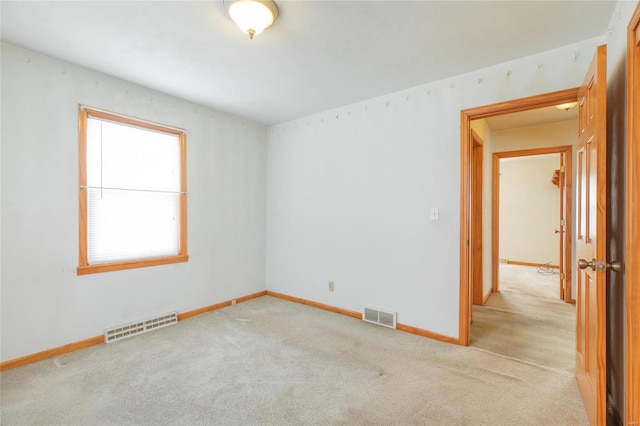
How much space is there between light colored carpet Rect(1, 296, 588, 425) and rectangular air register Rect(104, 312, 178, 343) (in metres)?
0.09

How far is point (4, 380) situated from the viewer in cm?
212

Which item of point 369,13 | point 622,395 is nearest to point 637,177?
point 622,395

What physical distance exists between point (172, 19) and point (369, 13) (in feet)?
4.28

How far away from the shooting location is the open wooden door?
1.53 metres

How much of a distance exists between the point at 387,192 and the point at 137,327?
2.93m

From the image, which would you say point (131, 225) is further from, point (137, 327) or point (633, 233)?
point (633, 233)

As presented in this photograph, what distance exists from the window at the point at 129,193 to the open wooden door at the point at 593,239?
11.7 ft

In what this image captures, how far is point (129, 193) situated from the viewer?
9.83 ft

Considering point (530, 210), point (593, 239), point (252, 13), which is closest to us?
point (593, 239)

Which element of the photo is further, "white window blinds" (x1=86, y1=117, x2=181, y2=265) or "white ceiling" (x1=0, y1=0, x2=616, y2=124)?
"white window blinds" (x1=86, y1=117, x2=181, y2=265)

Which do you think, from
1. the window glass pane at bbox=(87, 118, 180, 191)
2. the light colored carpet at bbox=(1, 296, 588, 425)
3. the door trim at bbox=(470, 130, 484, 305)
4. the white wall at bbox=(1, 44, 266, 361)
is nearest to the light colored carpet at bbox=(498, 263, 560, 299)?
A: the door trim at bbox=(470, 130, 484, 305)

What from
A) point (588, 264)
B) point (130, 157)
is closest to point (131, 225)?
point (130, 157)

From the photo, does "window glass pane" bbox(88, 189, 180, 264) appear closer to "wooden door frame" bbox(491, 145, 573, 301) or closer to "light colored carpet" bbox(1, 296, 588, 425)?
"light colored carpet" bbox(1, 296, 588, 425)

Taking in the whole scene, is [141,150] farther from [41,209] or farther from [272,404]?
[272,404]
